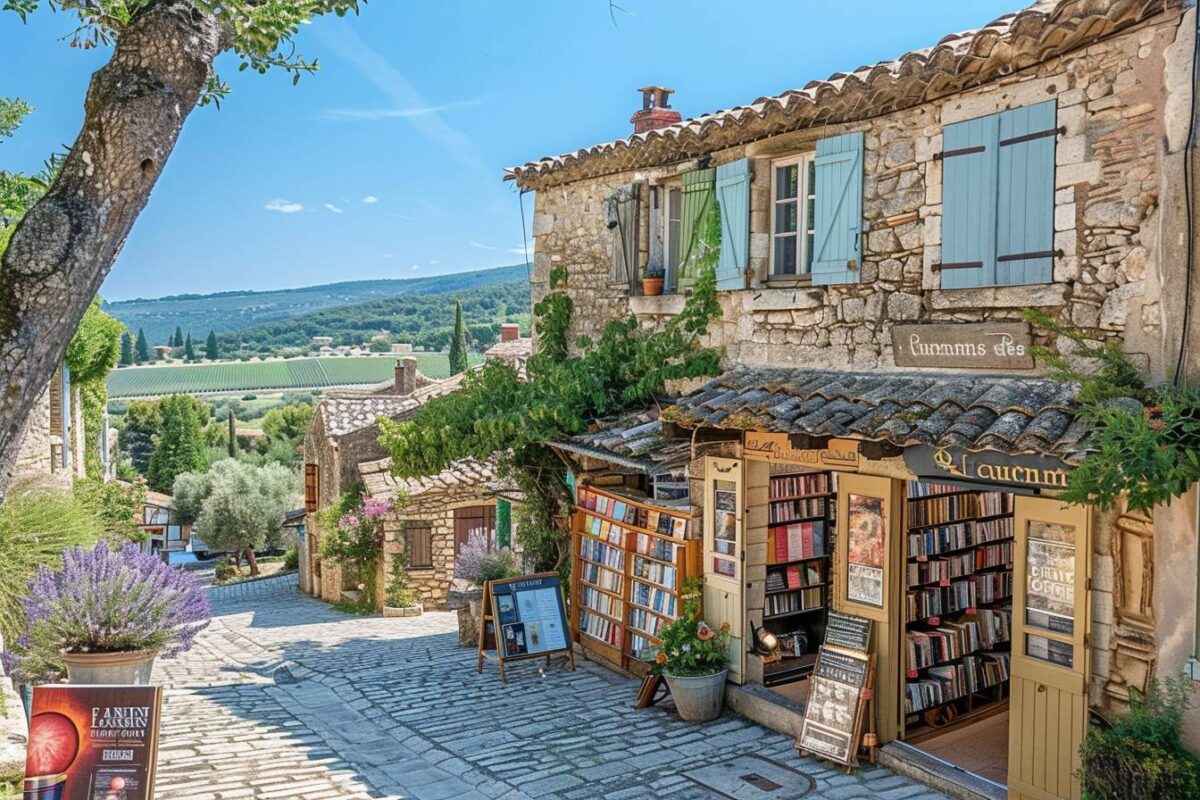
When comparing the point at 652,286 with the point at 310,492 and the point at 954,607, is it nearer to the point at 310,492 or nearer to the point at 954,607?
the point at 954,607

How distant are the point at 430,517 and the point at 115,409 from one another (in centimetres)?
8022

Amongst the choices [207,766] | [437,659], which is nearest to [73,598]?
[207,766]

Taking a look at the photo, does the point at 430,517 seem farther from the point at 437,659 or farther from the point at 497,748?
the point at 497,748

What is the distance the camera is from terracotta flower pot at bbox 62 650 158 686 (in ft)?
25.4

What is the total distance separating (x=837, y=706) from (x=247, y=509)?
88.0 feet

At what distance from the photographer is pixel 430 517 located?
57.7 ft

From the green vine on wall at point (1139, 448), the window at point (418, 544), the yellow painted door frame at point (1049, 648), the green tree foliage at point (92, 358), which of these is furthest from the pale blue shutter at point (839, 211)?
the green tree foliage at point (92, 358)

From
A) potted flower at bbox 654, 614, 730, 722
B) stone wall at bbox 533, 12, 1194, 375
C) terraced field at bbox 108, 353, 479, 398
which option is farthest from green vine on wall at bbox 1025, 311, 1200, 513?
terraced field at bbox 108, 353, 479, 398

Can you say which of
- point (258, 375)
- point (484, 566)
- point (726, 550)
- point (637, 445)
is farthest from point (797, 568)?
point (258, 375)

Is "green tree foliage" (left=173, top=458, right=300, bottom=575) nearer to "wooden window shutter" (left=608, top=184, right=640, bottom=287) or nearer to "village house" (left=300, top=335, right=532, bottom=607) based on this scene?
"village house" (left=300, top=335, right=532, bottom=607)

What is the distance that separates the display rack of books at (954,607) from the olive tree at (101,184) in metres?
5.59

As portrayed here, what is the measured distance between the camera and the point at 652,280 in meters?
9.47

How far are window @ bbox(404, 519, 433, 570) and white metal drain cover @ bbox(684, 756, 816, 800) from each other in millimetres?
11226

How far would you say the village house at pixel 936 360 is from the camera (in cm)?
537
